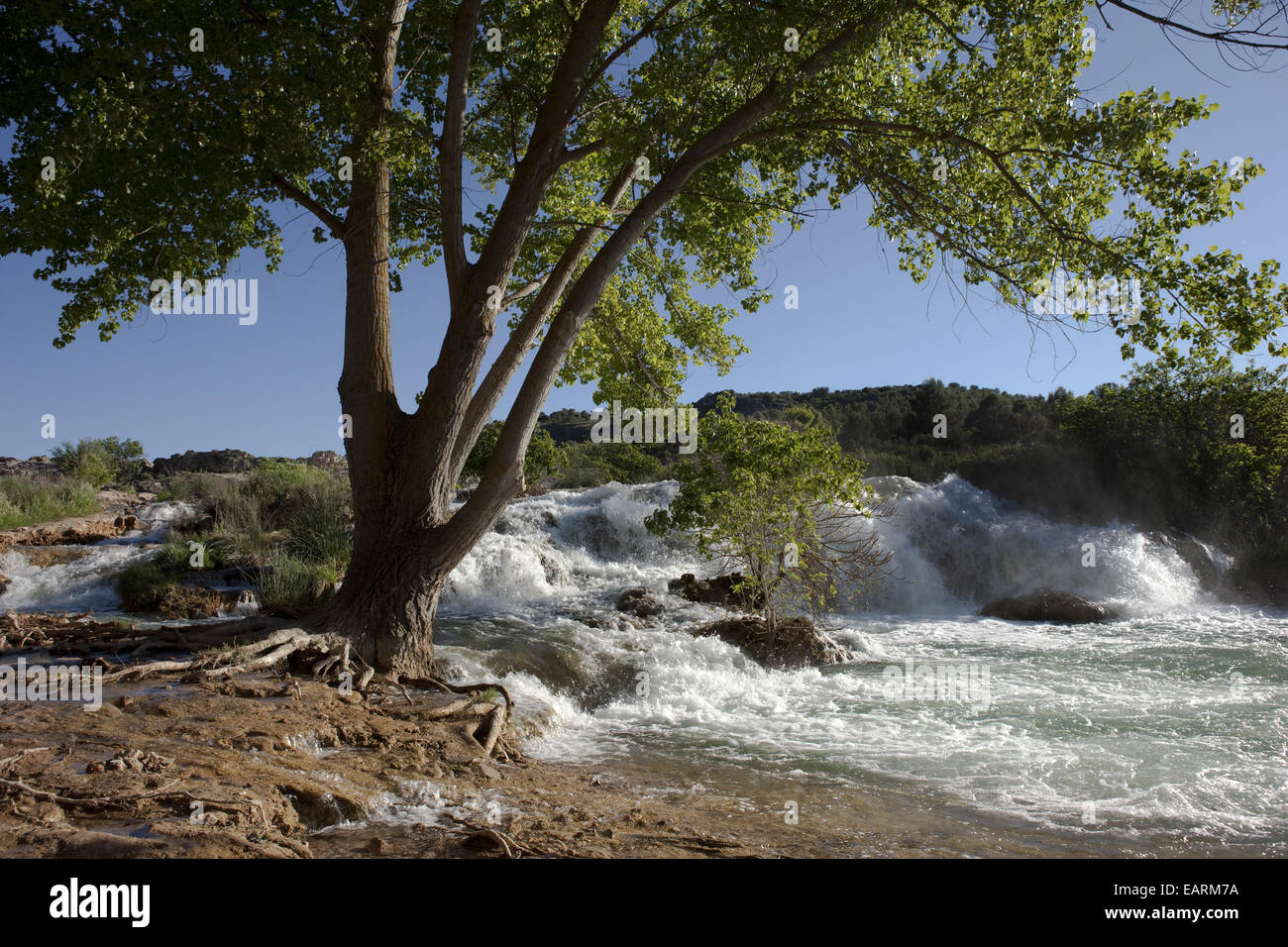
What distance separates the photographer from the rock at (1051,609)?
1672 centimetres

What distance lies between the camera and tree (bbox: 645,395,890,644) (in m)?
10.9

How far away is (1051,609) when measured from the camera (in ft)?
56.0

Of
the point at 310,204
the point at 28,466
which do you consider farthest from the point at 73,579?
the point at 28,466

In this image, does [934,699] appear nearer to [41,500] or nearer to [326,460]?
[41,500]

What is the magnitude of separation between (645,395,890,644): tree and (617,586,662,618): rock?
2470 mm

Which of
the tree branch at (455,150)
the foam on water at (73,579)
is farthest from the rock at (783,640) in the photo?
the foam on water at (73,579)

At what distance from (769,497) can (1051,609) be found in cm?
921

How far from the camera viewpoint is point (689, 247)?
11.7 metres

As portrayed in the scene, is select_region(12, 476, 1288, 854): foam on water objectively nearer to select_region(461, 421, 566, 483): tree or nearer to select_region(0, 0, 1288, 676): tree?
select_region(0, 0, 1288, 676): tree

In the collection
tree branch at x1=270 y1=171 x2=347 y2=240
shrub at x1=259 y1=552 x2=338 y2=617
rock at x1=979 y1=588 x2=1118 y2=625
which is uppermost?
tree branch at x1=270 y1=171 x2=347 y2=240

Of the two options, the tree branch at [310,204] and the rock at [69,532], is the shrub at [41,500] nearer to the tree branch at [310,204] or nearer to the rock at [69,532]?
the rock at [69,532]

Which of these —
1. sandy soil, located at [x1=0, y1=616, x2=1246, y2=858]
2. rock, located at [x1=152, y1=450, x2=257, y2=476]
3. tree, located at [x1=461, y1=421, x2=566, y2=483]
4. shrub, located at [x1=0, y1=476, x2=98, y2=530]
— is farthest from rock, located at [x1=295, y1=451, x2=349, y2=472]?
sandy soil, located at [x1=0, y1=616, x2=1246, y2=858]
